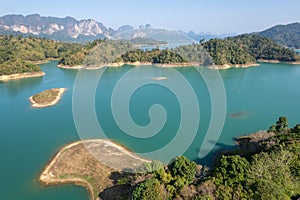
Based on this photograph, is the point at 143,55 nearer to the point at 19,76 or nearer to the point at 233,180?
the point at 19,76

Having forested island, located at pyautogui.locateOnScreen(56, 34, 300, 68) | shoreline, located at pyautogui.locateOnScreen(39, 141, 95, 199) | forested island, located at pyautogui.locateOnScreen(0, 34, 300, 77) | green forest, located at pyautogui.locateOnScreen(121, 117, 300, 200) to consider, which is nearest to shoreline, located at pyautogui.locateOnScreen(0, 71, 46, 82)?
forested island, located at pyautogui.locateOnScreen(0, 34, 300, 77)

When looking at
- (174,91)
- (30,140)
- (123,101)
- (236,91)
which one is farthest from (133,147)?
(236,91)

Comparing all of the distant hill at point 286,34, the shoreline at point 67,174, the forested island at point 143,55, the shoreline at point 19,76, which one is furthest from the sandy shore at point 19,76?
the distant hill at point 286,34

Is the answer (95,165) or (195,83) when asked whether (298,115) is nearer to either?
(195,83)

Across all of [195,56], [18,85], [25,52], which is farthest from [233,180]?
[25,52]

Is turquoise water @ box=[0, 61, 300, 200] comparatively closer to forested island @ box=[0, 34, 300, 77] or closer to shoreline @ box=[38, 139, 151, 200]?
shoreline @ box=[38, 139, 151, 200]

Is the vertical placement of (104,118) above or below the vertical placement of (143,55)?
below
